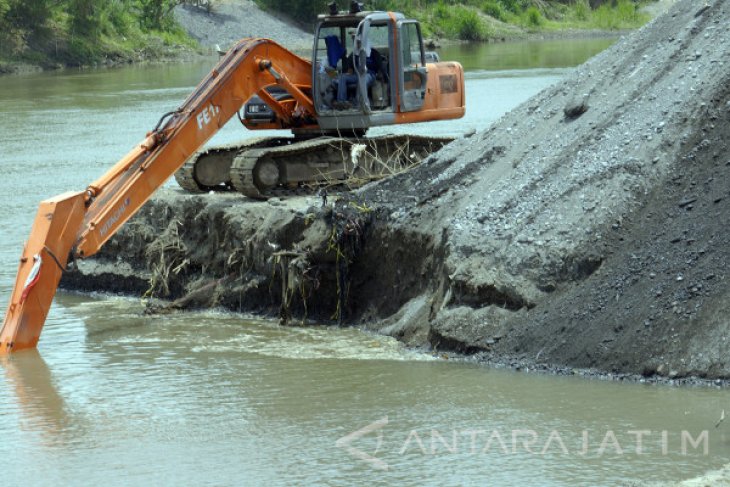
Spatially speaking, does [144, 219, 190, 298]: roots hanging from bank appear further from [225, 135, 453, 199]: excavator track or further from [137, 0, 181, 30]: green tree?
[137, 0, 181, 30]: green tree

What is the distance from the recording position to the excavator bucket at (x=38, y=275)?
12.1m

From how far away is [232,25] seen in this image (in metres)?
54.7

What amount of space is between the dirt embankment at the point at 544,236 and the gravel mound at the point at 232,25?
129 feet

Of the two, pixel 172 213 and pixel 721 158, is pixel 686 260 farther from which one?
pixel 172 213

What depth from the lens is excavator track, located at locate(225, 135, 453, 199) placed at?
1483 cm

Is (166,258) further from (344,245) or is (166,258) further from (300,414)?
(300,414)

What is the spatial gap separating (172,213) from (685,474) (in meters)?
8.14

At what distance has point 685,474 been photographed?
26.9ft

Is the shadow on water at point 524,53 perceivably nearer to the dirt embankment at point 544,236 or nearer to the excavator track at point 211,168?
the excavator track at point 211,168

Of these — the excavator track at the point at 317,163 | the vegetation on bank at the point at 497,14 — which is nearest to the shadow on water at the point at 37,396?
the excavator track at the point at 317,163

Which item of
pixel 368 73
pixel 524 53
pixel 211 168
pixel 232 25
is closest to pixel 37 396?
pixel 211 168

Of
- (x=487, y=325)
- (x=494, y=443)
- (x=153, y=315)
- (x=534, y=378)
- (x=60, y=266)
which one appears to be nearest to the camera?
(x=494, y=443)

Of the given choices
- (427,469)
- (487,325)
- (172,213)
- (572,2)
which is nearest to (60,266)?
(172,213)

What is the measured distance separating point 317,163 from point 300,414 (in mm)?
5830
